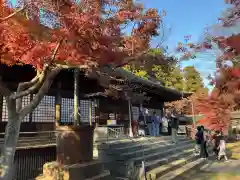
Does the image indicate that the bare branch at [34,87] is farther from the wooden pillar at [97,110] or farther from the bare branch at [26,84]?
the wooden pillar at [97,110]

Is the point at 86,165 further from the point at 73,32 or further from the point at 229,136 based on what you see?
the point at 229,136

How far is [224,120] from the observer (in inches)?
891

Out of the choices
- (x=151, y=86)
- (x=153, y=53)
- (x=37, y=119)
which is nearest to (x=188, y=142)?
(x=151, y=86)

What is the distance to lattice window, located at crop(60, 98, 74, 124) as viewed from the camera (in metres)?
13.9

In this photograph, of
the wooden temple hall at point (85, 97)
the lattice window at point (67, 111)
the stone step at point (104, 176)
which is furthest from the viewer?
the lattice window at point (67, 111)

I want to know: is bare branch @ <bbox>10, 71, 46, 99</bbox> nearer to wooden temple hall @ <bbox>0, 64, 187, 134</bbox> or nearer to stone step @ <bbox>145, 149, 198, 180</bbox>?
wooden temple hall @ <bbox>0, 64, 187, 134</bbox>

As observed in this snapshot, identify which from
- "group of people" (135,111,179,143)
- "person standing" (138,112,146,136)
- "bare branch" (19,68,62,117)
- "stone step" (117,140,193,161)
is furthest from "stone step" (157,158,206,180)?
"bare branch" (19,68,62,117)

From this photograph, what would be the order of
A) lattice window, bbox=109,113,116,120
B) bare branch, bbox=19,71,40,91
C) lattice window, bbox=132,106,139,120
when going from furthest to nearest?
1. lattice window, bbox=132,106,139,120
2. lattice window, bbox=109,113,116,120
3. bare branch, bbox=19,71,40,91

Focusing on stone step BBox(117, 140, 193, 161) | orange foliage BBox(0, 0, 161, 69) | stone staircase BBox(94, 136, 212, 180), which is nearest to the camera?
orange foliage BBox(0, 0, 161, 69)

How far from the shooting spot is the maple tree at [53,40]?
18.4ft

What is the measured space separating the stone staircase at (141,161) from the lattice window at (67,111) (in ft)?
12.3

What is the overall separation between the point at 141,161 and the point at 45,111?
5539 mm

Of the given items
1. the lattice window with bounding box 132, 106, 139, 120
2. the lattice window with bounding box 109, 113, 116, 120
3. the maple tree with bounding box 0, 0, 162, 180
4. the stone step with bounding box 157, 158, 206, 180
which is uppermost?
the maple tree with bounding box 0, 0, 162, 180

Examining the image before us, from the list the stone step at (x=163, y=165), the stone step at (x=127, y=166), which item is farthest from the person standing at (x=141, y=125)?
the stone step at (x=127, y=166)
